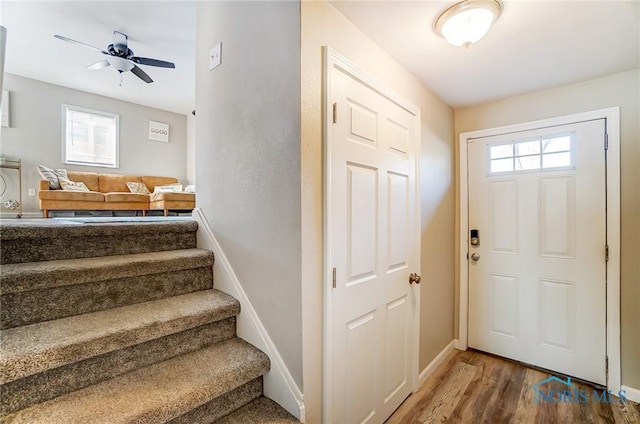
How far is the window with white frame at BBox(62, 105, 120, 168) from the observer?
16.8 feet

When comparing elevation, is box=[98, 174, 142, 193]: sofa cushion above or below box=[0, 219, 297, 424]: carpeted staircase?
above

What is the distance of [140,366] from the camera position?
1195 mm

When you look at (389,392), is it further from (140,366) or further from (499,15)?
(499,15)

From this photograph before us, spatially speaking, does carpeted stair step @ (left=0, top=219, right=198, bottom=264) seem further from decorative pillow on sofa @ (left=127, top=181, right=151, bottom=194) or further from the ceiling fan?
decorative pillow on sofa @ (left=127, top=181, right=151, bottom=194)

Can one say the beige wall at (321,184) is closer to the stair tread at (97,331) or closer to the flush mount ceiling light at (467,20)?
the flush mount ceiling light at (467,20)

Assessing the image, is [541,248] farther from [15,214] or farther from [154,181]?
[15,214]

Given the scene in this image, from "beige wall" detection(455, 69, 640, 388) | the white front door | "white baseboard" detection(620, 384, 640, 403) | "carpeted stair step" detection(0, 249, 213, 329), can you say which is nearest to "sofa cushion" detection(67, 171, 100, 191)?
"carpeted stair step" detection(0, 249, 213, 329)

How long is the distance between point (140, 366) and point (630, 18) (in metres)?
2.90

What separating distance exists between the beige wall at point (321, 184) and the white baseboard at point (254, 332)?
0.08 meters

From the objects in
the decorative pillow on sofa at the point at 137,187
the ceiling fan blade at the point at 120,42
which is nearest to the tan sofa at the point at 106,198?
the decorative pillow on sofa at the point at 137,187

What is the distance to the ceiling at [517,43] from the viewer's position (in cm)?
138

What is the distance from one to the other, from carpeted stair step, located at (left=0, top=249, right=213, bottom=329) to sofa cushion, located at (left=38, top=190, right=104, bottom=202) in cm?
392

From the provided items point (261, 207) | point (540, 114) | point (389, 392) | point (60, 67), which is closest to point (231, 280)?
point (261, 207)

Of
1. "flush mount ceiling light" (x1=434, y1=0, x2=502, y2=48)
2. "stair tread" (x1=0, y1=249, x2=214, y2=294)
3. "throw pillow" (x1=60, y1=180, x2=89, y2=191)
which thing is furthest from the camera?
"throw pillow" (x1=60, y1=180, x2=89, y2=191)
